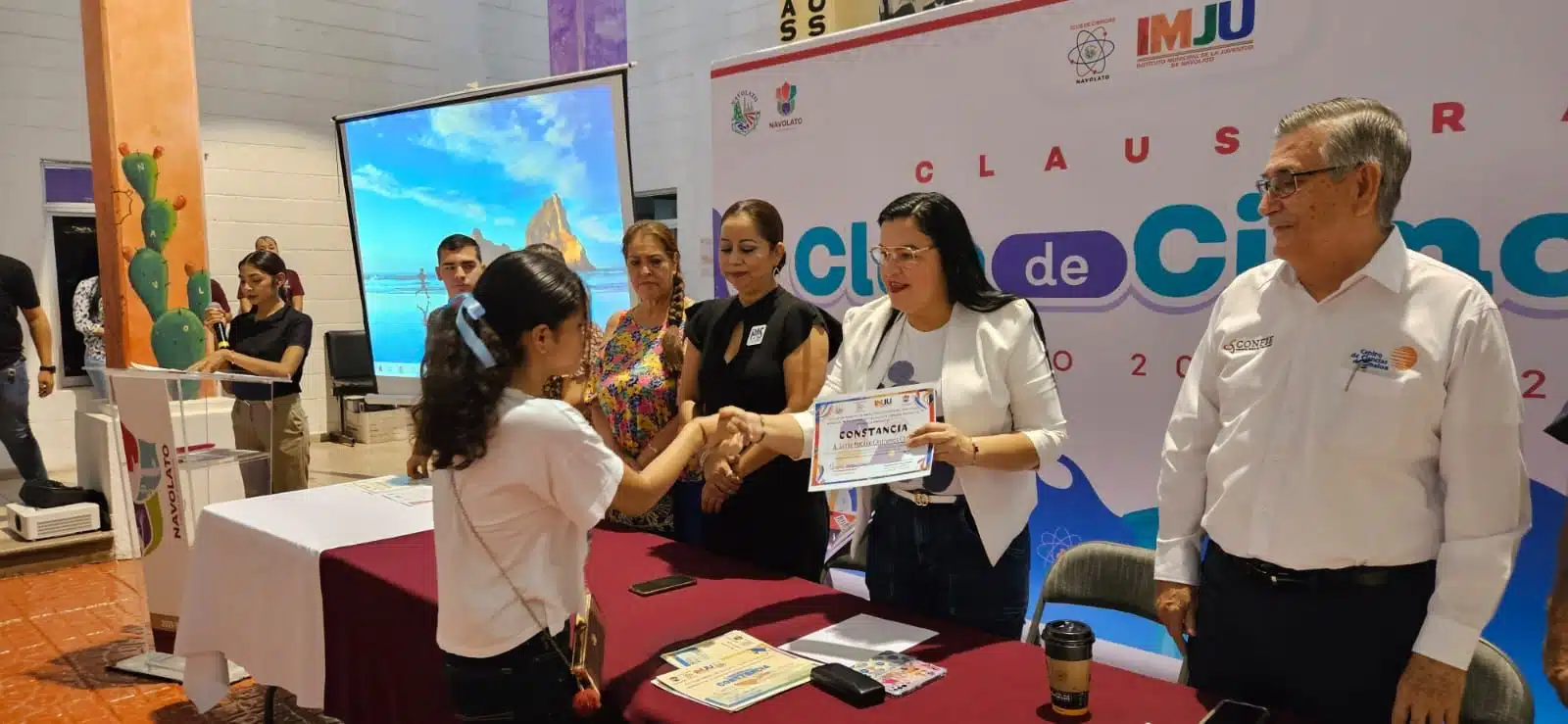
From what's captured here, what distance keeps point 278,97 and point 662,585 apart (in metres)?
7.37

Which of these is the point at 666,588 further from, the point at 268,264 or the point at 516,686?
the point at 268,264

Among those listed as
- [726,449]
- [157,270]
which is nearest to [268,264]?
[157,270]

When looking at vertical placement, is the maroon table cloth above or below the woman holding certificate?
below

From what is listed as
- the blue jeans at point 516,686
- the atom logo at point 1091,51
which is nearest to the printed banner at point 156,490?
the blue jeans at point 516,686

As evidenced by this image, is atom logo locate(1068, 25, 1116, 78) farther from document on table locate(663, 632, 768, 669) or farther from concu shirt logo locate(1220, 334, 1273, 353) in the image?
document on table locate(663, 632, 768, 669)

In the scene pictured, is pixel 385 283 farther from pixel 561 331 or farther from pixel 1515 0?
pixel 1515 0

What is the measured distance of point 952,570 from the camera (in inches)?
71.2

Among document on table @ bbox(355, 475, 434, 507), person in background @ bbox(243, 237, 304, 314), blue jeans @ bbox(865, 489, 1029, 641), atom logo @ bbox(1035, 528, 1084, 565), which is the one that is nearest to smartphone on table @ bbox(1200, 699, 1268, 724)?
blue jeans @ bbox(865, 489, 1029, 641)

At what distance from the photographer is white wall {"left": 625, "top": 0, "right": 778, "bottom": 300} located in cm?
649

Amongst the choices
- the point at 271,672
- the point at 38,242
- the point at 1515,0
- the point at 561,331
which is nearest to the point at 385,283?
the point at 38,242

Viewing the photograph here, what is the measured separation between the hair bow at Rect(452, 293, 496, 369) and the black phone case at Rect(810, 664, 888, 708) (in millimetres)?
695

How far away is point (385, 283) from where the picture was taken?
5.93 metres

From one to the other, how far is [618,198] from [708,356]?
7.79 feet

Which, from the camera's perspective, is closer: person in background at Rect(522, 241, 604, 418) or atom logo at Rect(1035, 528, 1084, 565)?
person in background at Rect(522, 241, 604, 418)
